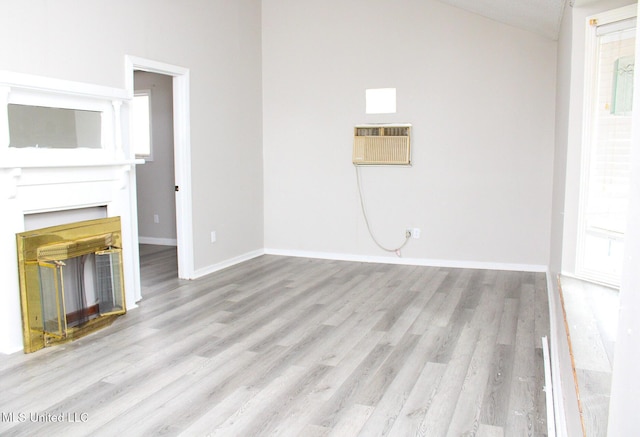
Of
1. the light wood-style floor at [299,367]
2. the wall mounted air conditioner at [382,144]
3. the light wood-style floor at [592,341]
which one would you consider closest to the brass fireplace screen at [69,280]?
the light wood-style floor at [299,367]

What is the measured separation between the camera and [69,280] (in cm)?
373

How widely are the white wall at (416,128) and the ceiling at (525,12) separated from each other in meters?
0.22

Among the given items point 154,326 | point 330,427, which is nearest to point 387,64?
point 154,326

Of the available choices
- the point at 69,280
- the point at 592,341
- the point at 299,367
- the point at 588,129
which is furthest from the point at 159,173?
the point at 592,341

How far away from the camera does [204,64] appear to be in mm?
5348

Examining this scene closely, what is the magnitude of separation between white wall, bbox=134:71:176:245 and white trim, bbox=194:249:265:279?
1.55m

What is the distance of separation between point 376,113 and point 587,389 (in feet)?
15.2

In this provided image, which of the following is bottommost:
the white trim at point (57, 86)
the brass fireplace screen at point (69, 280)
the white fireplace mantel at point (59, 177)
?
the brass fireplace screen at point (69, 280)

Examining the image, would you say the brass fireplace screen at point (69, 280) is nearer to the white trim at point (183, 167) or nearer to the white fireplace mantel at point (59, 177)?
the white fireplace mantel at point (59, 177)

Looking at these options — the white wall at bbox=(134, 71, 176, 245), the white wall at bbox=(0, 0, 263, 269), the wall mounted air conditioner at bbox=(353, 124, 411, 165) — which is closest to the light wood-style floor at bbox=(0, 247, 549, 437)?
the white wall at bbox=(0, 0, 263, 269)

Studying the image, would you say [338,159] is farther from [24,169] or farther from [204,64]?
[24,169]

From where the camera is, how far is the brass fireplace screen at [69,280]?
3418 mm

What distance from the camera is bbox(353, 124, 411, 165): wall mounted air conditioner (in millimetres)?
5859

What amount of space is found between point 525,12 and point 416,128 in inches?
66.6
